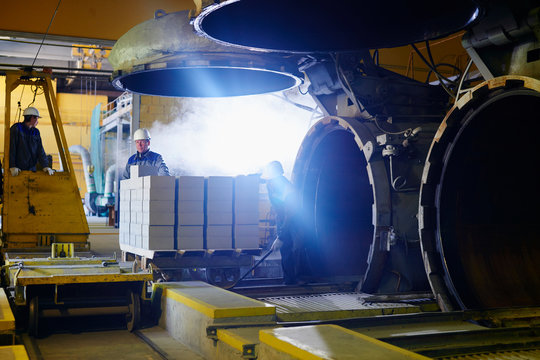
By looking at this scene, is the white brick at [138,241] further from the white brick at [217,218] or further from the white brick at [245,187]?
the white brick at [245,187]


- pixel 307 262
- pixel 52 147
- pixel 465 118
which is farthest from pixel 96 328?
pixel 52 147

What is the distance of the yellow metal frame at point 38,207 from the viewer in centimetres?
858

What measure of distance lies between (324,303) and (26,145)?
503 cm

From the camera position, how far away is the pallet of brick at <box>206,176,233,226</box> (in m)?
7.32

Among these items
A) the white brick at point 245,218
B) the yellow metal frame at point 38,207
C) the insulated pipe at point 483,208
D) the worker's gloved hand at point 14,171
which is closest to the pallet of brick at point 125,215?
the yellow metal frame at point 38,207

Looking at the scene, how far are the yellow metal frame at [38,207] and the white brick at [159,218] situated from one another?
2334 millimetres

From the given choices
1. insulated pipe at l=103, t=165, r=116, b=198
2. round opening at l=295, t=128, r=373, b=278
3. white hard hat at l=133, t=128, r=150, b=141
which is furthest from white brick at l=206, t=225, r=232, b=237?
insulated pipe at l=103, t=165, r=116, b=198

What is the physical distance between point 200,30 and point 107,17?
7.01 meters

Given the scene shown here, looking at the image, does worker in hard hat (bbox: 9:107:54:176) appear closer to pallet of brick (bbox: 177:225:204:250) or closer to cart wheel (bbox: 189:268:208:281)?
cart wheel (bbox: 189:268:208:281)

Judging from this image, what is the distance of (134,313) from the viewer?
588cm

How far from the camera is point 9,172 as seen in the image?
8625mm

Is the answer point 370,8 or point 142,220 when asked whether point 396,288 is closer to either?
point 142,220

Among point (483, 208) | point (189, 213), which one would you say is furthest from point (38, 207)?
point (483, 208)

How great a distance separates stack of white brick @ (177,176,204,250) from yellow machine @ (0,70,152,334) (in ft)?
2.48
